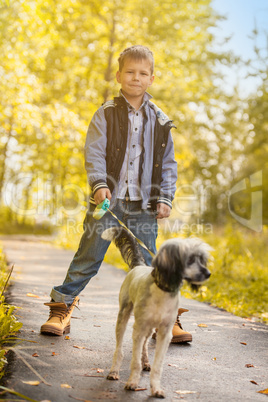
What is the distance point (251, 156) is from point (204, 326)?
24.0m

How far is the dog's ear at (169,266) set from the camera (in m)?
2.70

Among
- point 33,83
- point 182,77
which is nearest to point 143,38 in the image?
point 182,77

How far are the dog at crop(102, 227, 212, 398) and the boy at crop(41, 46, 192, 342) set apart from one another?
0.79 meters

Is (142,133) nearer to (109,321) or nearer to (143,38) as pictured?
(109,321)

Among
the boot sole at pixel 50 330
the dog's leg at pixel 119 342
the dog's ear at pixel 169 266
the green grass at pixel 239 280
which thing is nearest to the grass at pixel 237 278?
the green grass at pixel 239 280

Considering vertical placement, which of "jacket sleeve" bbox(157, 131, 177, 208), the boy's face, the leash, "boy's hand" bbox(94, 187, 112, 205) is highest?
the boy's face

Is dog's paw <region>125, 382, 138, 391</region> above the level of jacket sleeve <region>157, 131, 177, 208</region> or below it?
below

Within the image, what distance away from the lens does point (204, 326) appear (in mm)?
5254

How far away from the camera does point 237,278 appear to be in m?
9.52

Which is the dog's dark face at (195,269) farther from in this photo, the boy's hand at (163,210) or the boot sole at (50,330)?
the boot sole at (50,330)

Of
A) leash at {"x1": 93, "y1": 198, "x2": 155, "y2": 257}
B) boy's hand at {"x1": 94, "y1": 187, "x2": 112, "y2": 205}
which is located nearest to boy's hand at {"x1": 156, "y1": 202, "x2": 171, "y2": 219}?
leash at {"x1": 93, "y1": 198, "x2": 155, "y2": 257}

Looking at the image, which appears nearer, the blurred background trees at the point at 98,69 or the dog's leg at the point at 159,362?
the dog's leg at the point at 159,362

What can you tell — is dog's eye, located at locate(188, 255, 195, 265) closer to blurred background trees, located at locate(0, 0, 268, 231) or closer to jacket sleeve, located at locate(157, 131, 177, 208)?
jacket sleeve, located at locate(157, 131, 177, 208)

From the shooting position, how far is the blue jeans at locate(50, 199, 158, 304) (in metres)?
3.99
